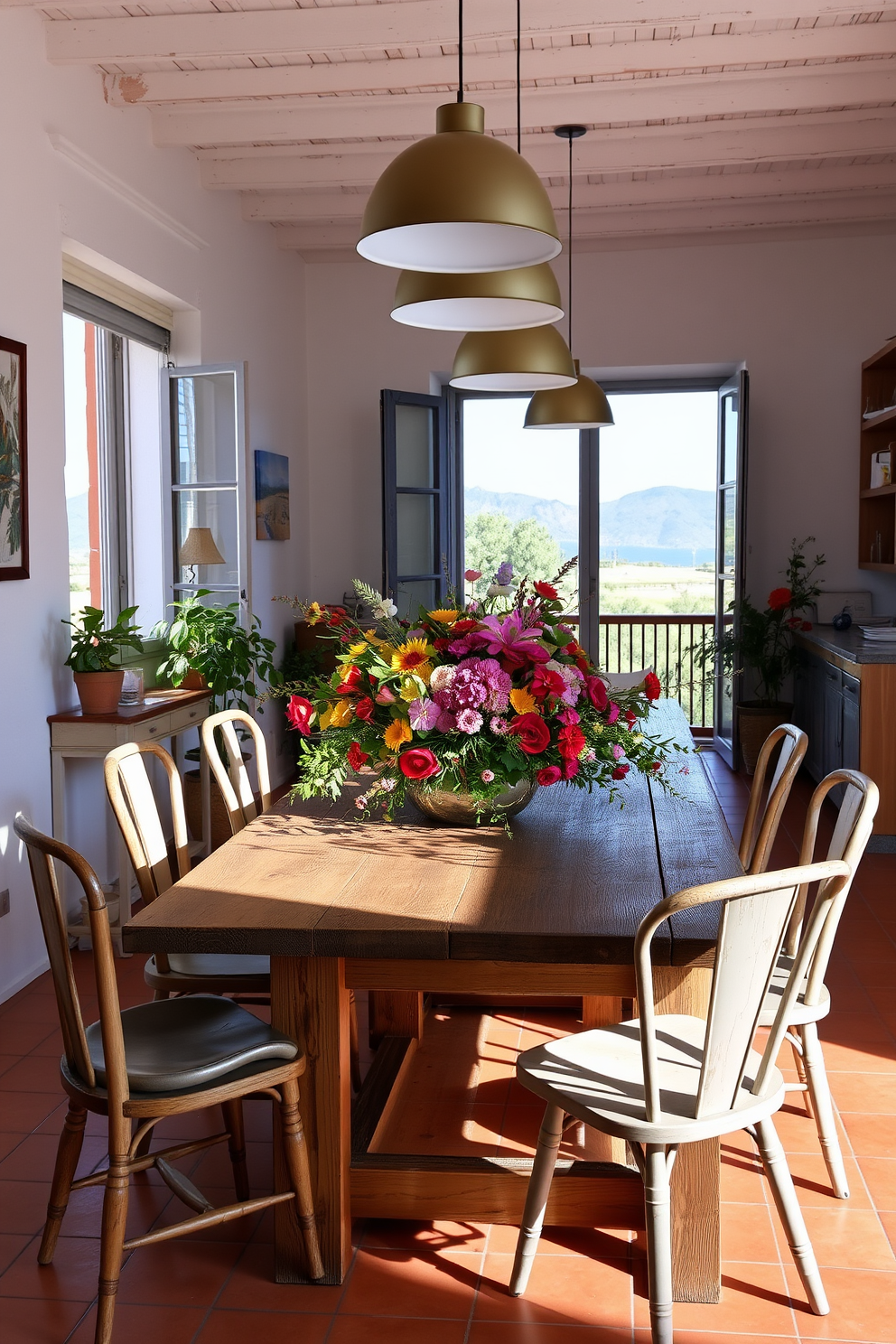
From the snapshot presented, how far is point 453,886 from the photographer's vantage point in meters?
2.31

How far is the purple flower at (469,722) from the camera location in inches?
98.9

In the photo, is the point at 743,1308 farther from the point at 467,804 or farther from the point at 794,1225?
the point at 467,804

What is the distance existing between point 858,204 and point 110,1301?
261 inches

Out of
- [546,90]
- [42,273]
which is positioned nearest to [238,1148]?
[42,273]

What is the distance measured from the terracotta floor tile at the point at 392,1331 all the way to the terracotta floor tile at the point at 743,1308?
344 millimetres

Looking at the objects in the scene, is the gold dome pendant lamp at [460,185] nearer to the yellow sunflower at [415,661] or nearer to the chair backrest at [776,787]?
the yellow sunflower at [415,661]

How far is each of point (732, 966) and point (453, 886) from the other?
617 millimetres

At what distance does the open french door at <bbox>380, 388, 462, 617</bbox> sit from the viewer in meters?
7.17

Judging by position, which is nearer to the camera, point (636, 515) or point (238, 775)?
point (238, 775)

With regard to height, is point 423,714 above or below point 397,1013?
above

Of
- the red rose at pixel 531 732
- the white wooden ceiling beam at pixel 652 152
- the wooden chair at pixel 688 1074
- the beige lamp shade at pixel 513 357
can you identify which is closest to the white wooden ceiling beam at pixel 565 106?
the white wooden ceiling beam at pixel 652 152

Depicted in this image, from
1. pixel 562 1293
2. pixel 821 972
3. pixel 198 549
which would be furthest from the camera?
pixel 198 549

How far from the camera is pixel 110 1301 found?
2043 millimetres

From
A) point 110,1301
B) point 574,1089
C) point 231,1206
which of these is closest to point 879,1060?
point 574,1089
